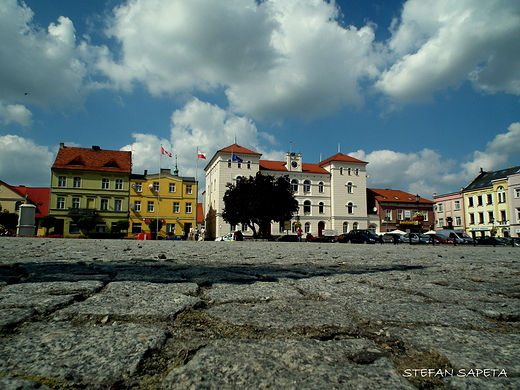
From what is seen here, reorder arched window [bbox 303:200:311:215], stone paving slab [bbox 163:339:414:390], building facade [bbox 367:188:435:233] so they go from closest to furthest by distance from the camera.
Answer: stone paving slab [bbox 163:339:414:390] < arched window [bbox 303:200:311:215] < building facade [bbox 367:188:435:233]

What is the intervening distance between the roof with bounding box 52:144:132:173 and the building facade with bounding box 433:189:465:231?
2015 inches

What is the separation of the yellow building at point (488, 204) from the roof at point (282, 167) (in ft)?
76.3

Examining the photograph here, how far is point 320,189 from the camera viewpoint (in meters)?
57.5

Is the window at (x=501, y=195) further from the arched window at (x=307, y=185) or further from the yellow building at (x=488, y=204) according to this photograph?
the arched window at (x=307, y=185)

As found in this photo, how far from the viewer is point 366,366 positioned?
1328 millimetres

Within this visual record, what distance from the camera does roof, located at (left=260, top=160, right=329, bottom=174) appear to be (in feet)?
187

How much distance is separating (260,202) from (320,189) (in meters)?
21.3

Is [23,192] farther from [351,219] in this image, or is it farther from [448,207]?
[448,207]

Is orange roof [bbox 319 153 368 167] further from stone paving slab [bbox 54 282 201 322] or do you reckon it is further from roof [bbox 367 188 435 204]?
stone paving slab [bbox 54 282 201 322]

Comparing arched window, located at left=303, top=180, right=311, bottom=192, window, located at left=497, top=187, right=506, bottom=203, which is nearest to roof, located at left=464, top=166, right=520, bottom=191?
window, located at left=497, top=187, right=506, bottom=203

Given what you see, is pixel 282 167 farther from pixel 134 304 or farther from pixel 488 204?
pixel 134 304

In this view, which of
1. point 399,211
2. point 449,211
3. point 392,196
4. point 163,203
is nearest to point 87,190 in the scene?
point 163,203

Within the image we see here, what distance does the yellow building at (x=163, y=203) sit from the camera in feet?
155

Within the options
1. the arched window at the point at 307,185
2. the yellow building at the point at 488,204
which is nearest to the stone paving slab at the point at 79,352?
the yellow building at the point at 488,204
